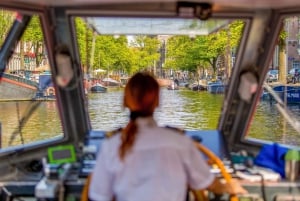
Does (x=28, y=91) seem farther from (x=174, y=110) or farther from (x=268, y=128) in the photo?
(x=268, y=128)

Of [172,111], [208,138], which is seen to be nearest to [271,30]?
[208,138]

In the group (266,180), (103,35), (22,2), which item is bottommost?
(266,180)

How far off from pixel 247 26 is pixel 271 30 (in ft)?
0.57

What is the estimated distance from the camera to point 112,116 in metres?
4.77

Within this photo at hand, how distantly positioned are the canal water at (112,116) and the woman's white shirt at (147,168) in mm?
1310

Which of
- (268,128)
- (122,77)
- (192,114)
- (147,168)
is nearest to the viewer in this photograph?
(147,168)

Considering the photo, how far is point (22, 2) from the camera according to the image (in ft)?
10.9

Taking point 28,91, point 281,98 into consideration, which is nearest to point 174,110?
point 281,98

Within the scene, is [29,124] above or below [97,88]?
below

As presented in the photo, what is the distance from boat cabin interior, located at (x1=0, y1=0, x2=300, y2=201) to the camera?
3.26 metres

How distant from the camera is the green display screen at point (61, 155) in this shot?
129 inches

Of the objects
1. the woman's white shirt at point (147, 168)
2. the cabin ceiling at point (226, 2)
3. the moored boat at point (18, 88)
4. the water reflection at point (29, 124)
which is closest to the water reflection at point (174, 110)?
the water reflection at point (29, 124)

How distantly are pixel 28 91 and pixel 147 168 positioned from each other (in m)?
2.47

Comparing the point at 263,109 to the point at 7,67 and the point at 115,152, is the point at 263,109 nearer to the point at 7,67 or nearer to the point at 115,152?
the point at 7,67
